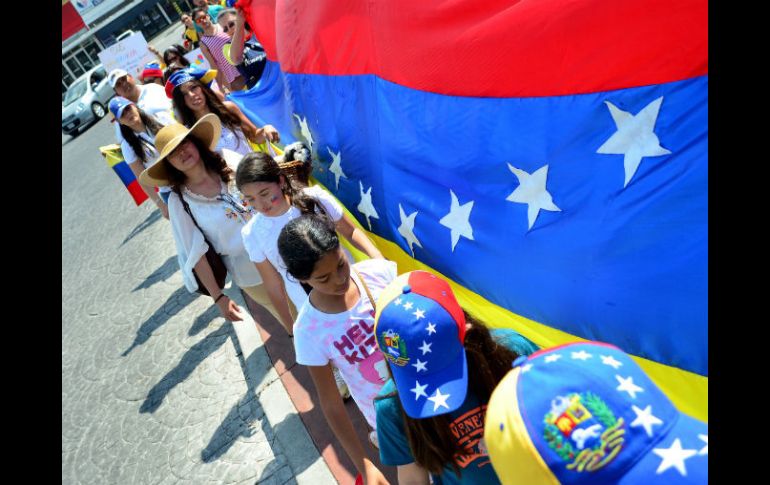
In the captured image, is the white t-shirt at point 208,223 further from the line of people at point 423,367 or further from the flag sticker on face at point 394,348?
the flag sticker on face at point 394,348

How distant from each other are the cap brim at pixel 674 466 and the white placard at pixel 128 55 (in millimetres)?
9340

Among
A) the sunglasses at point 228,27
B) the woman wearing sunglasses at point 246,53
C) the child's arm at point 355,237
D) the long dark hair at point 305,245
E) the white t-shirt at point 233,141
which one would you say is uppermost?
the sunglasses at point 228,27

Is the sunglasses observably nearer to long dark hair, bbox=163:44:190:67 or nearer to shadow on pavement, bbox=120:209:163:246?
long dark hair, bbox=163:44:190:67

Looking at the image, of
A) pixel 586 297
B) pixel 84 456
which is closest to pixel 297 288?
pixel 586 297

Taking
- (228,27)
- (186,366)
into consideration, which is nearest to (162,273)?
(186,366)

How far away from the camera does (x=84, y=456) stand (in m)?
4.13

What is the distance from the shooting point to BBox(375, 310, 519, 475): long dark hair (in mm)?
1381

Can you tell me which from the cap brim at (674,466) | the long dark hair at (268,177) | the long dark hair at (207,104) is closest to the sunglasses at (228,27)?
the long dark hair at (207,104)

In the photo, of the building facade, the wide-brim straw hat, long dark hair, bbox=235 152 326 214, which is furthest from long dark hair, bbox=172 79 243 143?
the building facade

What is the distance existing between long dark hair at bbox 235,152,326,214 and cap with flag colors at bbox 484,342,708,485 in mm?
1821

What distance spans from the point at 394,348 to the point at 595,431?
609 mm

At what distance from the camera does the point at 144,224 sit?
25.3 feet

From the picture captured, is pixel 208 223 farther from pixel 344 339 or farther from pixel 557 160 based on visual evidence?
pixel 557 160

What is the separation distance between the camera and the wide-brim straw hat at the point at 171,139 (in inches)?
114
